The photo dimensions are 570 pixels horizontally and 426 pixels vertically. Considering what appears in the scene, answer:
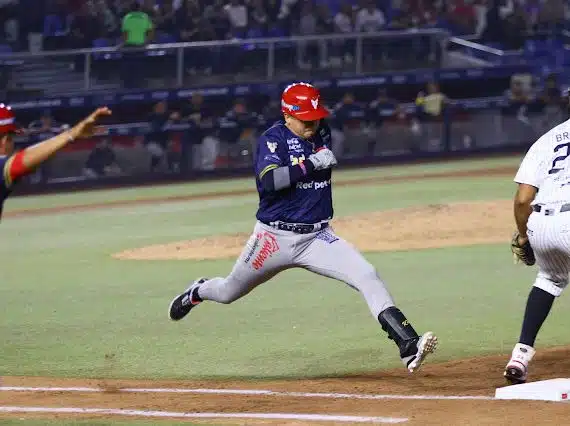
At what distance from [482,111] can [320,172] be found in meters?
17.6

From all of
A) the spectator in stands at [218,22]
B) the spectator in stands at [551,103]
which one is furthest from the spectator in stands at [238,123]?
the spectator in stands at [551,103]

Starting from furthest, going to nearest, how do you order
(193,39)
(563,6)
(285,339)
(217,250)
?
1. (563,6)
2. (193,39)
3. (217,250)
4. (285,339)

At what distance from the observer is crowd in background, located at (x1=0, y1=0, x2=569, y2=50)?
73.4 ft

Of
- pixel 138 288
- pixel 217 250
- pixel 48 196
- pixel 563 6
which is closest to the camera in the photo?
pixel 138 288

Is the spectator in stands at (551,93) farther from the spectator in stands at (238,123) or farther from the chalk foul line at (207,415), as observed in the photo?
the chalk foul line at (207,415)

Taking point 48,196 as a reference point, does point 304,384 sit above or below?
above

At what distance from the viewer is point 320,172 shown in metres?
7.37

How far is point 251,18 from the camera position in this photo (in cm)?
2409

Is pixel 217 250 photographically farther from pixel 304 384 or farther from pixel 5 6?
pixel 5 6

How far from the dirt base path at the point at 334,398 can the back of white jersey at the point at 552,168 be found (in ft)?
3.81

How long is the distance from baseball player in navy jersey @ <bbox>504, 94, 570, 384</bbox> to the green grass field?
123 centimetres

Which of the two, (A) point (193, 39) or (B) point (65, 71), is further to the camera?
(A) point (193, 39)

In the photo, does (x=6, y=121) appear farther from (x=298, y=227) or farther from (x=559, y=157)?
(x=559, y=157)

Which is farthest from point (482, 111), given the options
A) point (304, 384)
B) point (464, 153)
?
point (304, 384)
